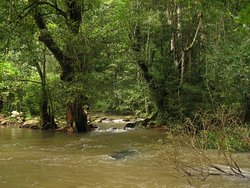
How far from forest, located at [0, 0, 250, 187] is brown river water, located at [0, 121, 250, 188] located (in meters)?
2.07

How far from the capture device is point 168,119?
1752 centimetres

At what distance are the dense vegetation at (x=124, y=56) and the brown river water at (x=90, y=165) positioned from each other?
2544 millimetres

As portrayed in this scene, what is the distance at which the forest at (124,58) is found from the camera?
13133 millimetres

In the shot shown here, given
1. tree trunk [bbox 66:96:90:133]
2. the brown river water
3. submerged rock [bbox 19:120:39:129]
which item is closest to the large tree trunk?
tree trunk [bbox 66:96:90:133]

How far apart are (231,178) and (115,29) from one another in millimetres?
9889

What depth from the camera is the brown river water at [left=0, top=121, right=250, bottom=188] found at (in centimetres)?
709

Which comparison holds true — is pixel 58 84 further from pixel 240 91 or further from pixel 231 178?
pixel 231 178

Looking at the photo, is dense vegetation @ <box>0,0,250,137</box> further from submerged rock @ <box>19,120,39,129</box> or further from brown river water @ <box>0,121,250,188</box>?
brown river water @ <box>0,121,250,188</box>

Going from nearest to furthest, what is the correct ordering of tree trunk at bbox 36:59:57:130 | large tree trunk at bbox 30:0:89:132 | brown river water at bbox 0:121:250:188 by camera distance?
brown river water at bbox 0:121:250:188 < large tree trunk at bbox 30:0:89:132 < tree trunk at bbox 36:59:57:130

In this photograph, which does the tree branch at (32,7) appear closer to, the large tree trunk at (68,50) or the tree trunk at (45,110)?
the large tree trunk at (68,50)

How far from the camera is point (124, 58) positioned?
16.4 metres

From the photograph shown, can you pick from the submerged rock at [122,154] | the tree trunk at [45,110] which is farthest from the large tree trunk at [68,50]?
the submerged rock at [122,154]

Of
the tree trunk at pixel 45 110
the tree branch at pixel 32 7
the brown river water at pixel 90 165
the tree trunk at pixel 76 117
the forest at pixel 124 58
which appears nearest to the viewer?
the brown river water at pixel 90 165

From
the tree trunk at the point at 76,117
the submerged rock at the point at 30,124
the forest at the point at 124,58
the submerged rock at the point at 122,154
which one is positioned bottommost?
the submerged rock at the point at 122,154
